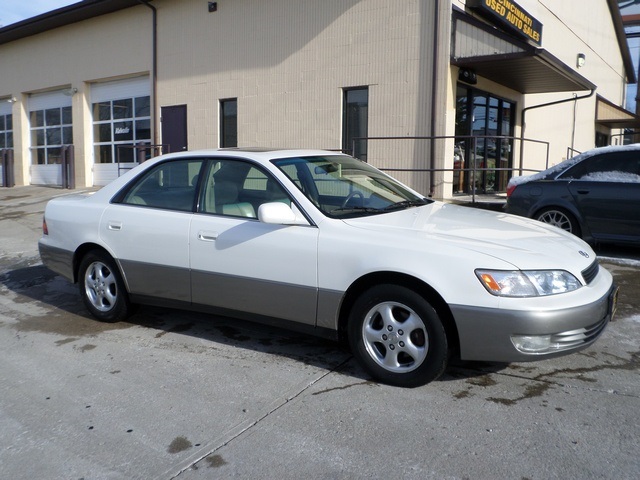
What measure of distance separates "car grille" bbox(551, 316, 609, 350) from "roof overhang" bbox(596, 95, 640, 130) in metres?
22.9

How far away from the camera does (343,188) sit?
4664mm

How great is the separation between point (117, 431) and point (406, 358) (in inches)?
70.6

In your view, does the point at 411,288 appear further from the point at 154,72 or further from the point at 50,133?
the point at 50,133

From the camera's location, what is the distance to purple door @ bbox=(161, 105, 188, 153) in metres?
16.6

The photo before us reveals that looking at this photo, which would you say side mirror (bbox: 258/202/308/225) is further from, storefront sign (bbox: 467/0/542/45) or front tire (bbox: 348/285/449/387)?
storefront sign (bbox: 467/0/542/45)

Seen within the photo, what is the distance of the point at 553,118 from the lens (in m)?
19.1

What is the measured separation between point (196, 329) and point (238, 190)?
1.38 meters

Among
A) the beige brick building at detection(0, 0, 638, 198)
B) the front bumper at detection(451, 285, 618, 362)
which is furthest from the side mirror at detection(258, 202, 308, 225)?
the beige brick building at detection(0, 0, 638, 198)

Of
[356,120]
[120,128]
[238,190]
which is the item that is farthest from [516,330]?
[120,128]

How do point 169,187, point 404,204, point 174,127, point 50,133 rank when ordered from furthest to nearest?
point 50,133 → point 174,127 → point 169,187 → point 404,204

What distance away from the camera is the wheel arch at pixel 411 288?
3.68 m

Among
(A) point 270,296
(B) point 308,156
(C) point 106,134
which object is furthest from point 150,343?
(C) point 106,134

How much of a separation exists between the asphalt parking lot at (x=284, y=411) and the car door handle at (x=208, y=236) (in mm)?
869

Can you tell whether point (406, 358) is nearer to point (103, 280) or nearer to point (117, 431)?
point (117, 431)
